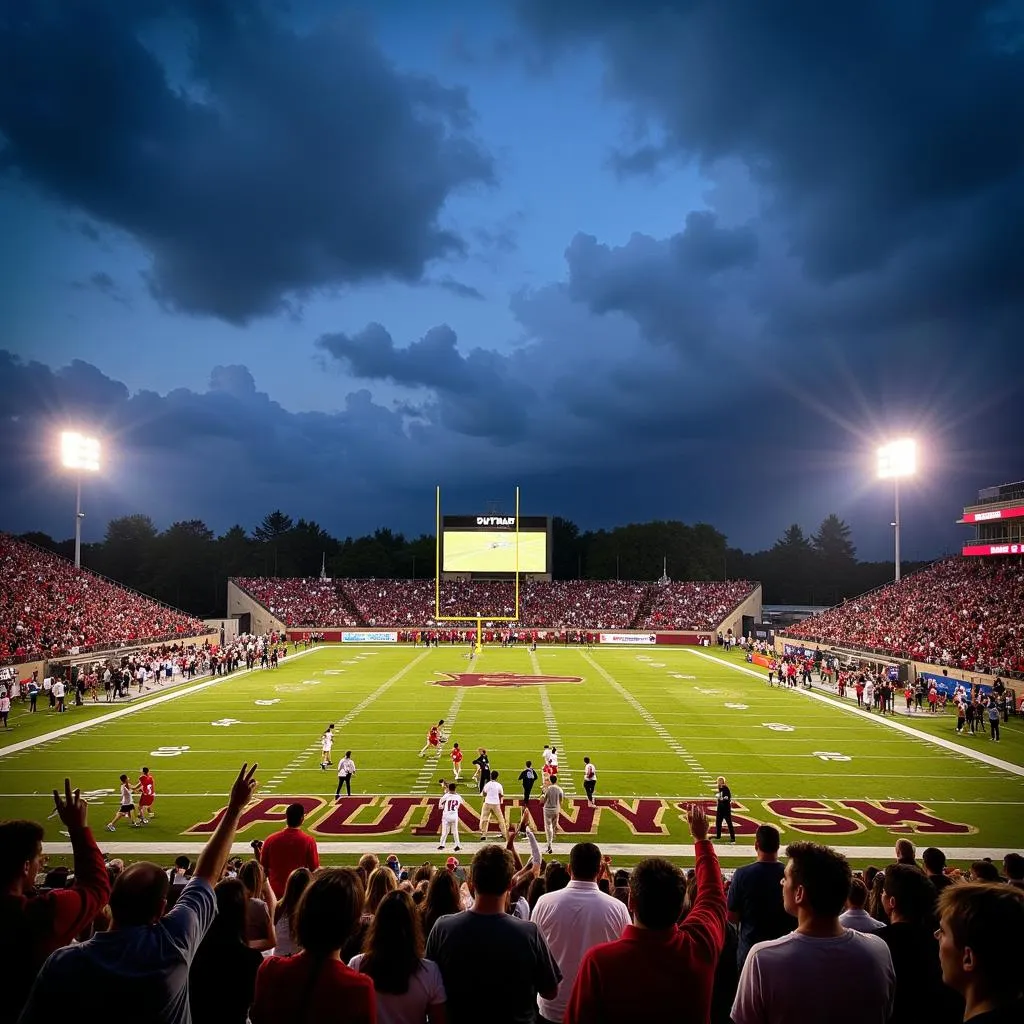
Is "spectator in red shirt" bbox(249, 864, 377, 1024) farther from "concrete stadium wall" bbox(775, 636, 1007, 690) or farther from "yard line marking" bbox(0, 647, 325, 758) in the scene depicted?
"concrete stadium wall" bbox(775, 636, 1007, 690)

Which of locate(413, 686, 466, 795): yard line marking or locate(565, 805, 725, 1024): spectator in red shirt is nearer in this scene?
locate(565, 805, 725, 1024): spectator in red shirt

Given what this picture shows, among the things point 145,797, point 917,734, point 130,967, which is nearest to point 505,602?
point 917,734

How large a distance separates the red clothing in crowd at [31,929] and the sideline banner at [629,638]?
5343cm

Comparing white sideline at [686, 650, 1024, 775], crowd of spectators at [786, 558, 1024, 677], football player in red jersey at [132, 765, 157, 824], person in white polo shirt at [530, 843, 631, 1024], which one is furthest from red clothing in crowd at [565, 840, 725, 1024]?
crowd of spectators at [786, 558, 1024, 677]

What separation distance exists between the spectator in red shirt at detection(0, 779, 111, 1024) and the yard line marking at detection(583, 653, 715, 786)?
15774 mm

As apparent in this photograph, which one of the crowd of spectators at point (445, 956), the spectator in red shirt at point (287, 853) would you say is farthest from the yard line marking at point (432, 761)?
the crowd of spectators at point (445, 956)

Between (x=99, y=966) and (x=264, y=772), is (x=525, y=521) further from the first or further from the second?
(x=99, y=966)

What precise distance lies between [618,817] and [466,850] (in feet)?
10.9

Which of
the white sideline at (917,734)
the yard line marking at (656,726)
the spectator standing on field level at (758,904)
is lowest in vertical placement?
the white sideline at (917,734)

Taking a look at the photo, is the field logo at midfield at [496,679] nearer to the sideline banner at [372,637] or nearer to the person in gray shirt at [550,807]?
the person in gray shirt at [550,807]

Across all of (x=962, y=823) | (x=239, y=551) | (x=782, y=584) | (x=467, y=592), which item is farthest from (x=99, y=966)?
(x=782, y=584)

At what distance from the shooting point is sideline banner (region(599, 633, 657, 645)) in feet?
182

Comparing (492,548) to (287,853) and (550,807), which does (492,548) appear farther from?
(287,853)

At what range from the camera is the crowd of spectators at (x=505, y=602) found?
197ft
